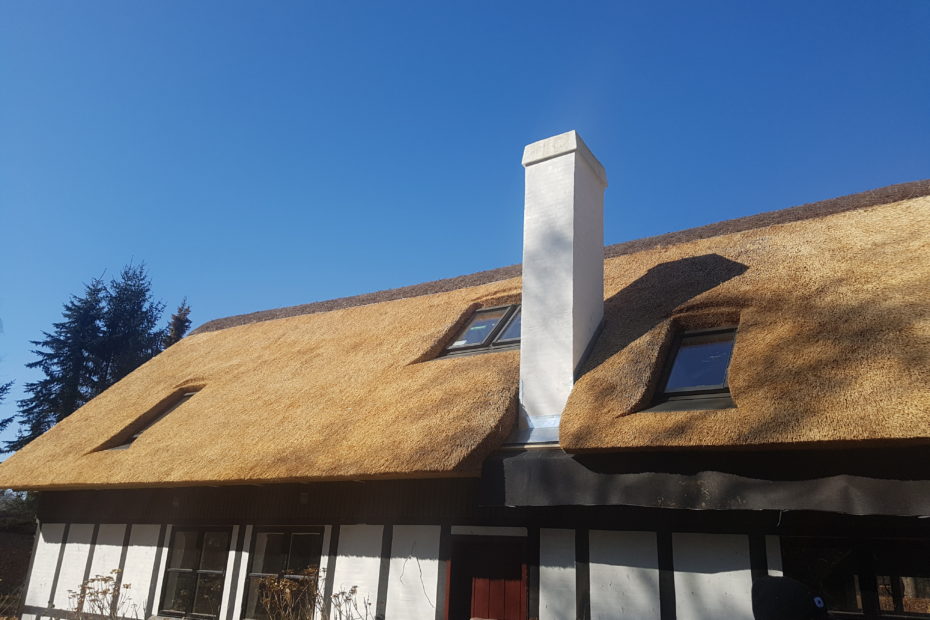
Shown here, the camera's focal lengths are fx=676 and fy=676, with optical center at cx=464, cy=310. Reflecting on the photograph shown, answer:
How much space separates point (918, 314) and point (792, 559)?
207 centimetres

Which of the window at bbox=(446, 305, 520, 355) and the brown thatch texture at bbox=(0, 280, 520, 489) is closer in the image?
the brown thatch texture at bbox=(0, 280, 520, 489)

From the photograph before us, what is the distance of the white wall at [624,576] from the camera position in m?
5.33

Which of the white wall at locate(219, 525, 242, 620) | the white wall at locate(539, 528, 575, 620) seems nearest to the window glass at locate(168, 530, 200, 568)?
the white wall at locate(219, 525, 242, 620)

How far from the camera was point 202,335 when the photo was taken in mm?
14086

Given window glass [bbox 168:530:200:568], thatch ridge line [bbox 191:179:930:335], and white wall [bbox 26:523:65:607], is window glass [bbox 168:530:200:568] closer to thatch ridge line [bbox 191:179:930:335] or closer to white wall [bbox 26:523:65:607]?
white wall [bbox 26:523:65:607]

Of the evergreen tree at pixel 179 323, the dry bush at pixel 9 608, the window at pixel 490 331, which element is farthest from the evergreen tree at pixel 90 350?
the window at pixel 490 331

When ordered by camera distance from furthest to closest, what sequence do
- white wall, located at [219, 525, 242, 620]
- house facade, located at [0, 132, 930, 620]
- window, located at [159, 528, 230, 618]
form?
window, located at [159, 528, 230, 618] < white wall, located at [219, 525, 242, 620] < house facade, located at [0, 132, 930, 620]

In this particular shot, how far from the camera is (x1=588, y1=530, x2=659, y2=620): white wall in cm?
533

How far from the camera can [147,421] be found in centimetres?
996

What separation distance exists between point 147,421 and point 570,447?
7.15m

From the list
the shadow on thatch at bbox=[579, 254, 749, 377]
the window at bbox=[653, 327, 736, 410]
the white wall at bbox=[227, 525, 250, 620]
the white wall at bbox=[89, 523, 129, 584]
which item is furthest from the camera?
the white wall at bbox=[89, 523, 129, 584]

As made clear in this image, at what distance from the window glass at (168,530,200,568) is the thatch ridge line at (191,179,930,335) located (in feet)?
16.0

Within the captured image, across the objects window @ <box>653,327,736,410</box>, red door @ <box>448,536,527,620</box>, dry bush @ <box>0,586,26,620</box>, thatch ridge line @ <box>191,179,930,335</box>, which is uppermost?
thatch ridge line @ <box>191,179,930,335</box>

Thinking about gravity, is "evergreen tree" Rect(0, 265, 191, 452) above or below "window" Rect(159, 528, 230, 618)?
above
